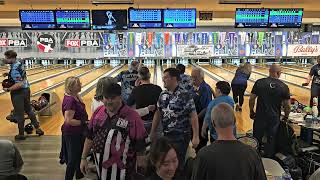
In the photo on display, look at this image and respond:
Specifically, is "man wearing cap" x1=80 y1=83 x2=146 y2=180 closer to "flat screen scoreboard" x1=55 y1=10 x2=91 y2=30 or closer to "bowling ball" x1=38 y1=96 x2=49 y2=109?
"bowling ball" x1=38 y1=96 x2=49 y2=109

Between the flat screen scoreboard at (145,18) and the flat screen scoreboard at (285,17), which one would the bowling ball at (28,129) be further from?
the flat screen scoreboard at (285,17)

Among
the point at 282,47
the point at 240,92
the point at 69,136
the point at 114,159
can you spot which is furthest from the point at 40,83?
the point at 282,47

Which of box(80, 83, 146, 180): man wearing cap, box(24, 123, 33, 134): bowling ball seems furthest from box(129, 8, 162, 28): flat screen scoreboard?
box(80, 83, 146, 180): man wearing cap

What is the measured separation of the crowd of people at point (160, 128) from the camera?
76.7 inches

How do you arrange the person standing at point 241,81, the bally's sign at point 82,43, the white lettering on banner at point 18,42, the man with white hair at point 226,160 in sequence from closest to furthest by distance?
1. the man with white hair at point 226,160
2. the person standing at point 241,81
3. the bally's sign at point 82,43
4. the white lettering on banner at point 18,42

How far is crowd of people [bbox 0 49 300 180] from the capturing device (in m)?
1.95

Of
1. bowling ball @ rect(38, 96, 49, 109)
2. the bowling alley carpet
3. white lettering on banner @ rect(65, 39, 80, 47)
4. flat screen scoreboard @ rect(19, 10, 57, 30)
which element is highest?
flat screen scoreboard @ rect(19, 10, 57, 30)

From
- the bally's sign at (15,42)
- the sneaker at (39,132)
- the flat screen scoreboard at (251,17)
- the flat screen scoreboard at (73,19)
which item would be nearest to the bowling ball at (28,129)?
the sneaker at (39,132)

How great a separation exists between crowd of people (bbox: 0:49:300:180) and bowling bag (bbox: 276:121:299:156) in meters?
0.13

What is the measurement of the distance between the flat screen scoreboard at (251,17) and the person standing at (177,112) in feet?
16.8

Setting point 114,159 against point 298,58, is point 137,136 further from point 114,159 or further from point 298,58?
point 298,58

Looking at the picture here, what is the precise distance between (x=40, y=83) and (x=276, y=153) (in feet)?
31.2

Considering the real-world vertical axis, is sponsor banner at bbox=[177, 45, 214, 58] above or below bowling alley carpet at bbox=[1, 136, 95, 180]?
above

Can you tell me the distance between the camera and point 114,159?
246 centimetres
